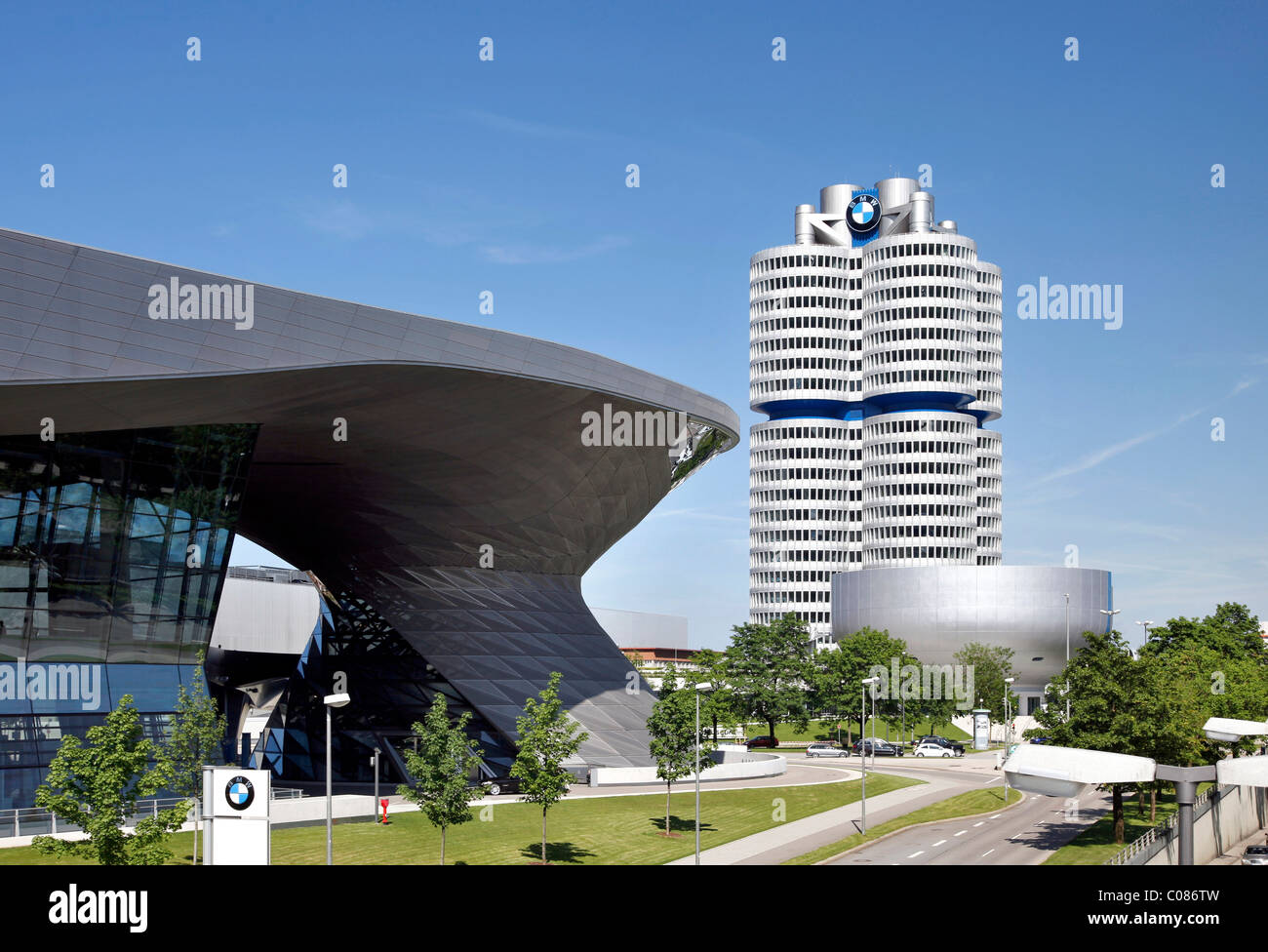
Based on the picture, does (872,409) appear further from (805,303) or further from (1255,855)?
(1255,855)

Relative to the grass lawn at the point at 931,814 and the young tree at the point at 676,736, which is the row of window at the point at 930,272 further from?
the young tree at the point at 676,736

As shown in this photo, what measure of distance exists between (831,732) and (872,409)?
100038 millimetres

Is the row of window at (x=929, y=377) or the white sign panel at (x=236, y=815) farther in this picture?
the row of window at (x=929, y=377)

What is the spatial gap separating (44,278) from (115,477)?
395 inches

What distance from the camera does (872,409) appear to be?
635 ft

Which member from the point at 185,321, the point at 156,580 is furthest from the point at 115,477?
the point at 185,321

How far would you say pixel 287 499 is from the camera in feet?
185

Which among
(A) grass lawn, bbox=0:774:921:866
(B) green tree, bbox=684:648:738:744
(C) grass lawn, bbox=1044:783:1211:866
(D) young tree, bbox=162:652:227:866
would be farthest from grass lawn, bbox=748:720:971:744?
(D) young tree, bbox=162:652:227:866

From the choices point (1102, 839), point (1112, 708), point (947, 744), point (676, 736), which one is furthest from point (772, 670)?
point (1102, 839)

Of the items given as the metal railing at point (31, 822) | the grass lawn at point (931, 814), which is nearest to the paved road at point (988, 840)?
the grass lawn at point (931, 814)

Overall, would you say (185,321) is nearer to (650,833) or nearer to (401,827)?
(401,827)

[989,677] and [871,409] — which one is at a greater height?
[871,409]

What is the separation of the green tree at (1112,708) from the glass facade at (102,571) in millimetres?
30115

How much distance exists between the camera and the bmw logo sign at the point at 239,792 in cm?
1767
